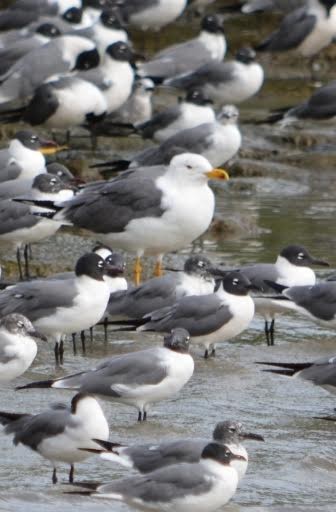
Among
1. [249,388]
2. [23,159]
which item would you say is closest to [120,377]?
[249,388]

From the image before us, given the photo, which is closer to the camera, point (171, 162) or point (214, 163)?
point (171, 162)

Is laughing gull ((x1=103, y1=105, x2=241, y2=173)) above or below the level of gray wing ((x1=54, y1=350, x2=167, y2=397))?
below

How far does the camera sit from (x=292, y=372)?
10.1 meters

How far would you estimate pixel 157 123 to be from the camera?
19.4 metres

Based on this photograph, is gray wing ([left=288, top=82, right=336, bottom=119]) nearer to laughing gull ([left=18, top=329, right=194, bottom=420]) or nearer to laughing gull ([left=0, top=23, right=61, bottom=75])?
laughing gull ([left=0, top=23, right=61, bottom=75])

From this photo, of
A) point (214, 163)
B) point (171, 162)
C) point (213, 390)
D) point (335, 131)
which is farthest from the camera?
point (335, 131)

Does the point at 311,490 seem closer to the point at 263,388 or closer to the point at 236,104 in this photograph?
the point at 263,388

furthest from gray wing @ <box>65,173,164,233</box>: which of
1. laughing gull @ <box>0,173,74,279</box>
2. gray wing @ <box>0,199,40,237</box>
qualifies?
gray wing @ <box>0,199,40,237</box>

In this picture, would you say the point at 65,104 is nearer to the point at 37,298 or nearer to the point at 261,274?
the point at 261,274

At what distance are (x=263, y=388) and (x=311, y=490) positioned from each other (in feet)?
6.63

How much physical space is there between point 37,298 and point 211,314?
1217 millimetres

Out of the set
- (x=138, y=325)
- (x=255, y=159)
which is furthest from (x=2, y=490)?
(x=255, y=159)

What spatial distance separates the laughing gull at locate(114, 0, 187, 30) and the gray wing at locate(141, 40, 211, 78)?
239 centimetres

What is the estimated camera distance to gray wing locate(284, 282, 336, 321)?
11.7m
